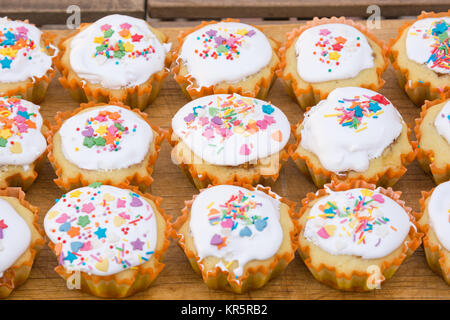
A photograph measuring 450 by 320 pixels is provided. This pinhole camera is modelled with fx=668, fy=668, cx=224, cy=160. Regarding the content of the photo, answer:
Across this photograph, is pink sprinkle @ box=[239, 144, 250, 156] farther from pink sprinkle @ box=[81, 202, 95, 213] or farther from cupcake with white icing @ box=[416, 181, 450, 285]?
cupcake with white icing @ box=[416, 181, 450, 285]

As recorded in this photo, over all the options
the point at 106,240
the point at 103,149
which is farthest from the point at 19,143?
the point at 106,240

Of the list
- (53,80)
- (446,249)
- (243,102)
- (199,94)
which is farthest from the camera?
(53,80)

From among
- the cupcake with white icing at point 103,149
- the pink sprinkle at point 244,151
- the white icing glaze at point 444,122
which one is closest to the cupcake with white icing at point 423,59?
the white icing glaze at point 444,122

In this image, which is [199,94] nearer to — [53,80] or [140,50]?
[140,50]

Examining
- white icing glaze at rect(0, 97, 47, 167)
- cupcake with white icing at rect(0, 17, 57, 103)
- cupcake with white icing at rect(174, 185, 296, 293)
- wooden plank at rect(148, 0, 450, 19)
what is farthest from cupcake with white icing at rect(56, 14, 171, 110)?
cupcake with white icing at rect(174, 185, 296, 293)

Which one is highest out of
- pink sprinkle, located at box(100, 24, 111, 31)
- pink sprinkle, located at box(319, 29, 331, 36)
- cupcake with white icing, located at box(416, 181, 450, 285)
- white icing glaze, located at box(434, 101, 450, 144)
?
pink sprinkle, located at box(319, 29, 331, 36)

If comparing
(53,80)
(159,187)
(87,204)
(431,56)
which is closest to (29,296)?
(87,204)
